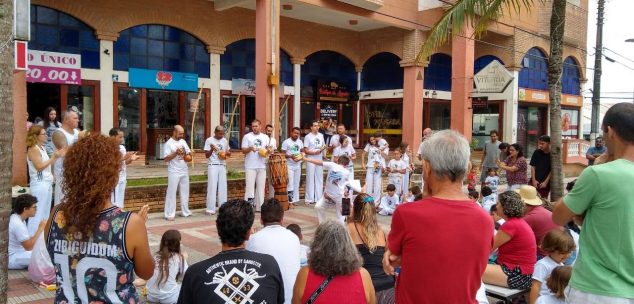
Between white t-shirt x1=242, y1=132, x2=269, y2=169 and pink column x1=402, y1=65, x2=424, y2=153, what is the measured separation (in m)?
9.38

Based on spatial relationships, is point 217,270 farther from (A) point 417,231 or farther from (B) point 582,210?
(B) point 582,210

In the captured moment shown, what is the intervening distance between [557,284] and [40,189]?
6.88 metres

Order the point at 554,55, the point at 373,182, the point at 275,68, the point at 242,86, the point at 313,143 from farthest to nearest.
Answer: the point at 242,86 < the point at 275,68 < the point at 373,182 < the point at 313,143 < the point at 554,55

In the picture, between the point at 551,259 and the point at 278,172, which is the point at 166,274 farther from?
the point at 278,172

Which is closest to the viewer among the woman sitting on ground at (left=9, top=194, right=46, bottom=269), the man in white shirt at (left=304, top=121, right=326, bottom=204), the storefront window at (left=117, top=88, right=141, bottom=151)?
the woman sitting on ground at (left=9, top=194, right=46, bottom=269)

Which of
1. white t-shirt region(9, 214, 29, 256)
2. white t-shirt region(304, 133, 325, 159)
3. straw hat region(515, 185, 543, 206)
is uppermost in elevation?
white t-shirt region(304, 133, 325, 159)

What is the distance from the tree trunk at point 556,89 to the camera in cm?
792

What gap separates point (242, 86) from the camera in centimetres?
1800

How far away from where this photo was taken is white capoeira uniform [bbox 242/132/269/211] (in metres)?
10.5

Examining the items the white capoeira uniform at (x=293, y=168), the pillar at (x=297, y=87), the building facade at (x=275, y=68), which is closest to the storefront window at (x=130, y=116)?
the building facade at (x=275, y=68)

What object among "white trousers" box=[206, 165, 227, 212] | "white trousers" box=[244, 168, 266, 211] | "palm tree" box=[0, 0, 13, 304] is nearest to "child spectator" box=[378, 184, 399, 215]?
"white trousers" box=[244, 168, 266, 211]

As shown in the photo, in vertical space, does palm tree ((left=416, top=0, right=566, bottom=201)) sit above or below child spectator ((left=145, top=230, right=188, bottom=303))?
above

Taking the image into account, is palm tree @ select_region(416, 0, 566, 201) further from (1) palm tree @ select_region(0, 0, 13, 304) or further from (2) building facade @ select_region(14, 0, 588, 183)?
(1) palm tree @ select_region(0, 0, 13, 304)

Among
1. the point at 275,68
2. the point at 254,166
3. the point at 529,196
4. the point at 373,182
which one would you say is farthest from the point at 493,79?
the point at 529,196
